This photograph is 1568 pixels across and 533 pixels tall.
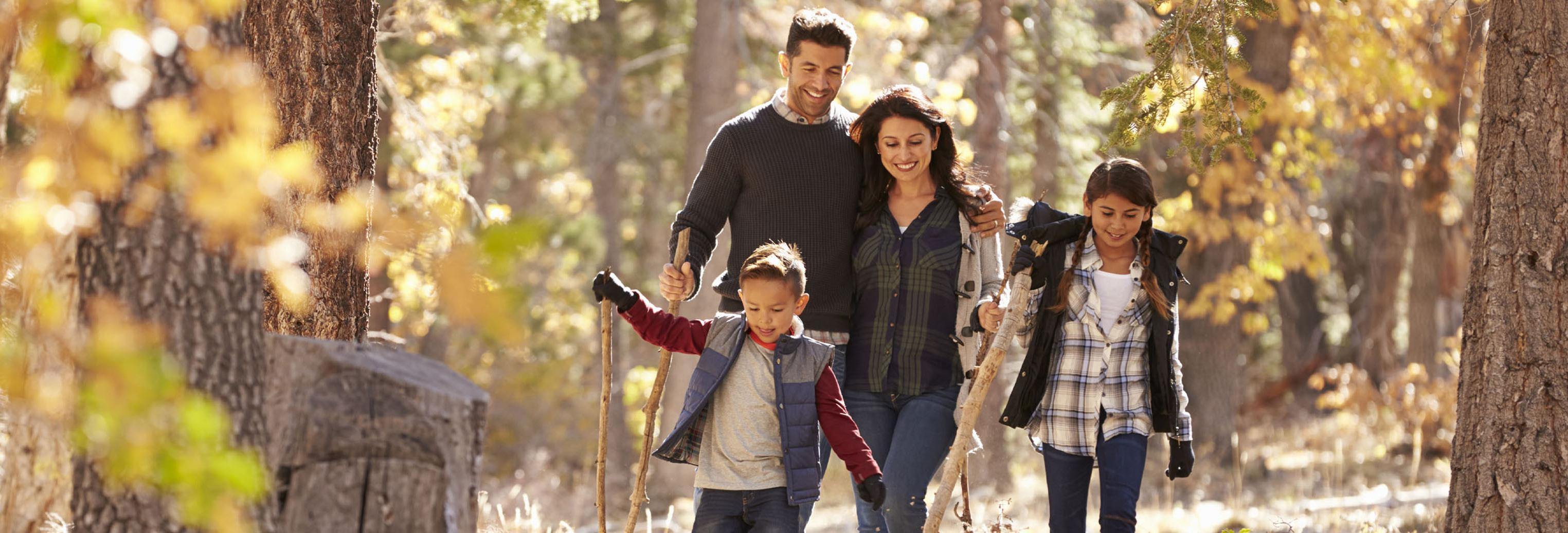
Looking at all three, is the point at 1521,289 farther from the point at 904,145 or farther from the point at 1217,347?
the point at 1217,347

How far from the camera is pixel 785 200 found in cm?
438

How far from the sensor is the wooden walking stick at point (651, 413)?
425 centimetres

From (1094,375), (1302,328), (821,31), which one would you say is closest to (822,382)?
(1094,375)

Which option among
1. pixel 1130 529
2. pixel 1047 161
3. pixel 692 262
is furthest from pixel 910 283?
pixel 1047 161

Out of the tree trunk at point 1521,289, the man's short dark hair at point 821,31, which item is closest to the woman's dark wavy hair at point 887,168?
the man's short dark hair at point 821,31

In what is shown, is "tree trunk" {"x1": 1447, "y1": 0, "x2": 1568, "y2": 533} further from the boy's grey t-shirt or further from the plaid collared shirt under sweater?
the boy's grey t-shirt

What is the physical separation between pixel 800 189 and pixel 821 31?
0.56 metres

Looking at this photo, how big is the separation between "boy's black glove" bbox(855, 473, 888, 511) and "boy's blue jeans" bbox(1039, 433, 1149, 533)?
79 centimetres

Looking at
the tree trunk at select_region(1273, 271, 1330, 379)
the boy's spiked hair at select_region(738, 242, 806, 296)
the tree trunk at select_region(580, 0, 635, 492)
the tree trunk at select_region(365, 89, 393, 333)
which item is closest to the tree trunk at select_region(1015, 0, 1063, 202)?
the tree trunk at select_region(580, 0, 635, 492)

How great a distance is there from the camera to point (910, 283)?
13.9 feet

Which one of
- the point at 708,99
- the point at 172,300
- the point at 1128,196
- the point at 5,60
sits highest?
the point at 708,99

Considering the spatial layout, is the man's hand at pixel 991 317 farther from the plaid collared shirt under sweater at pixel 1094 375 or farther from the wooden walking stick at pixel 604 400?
the wooden walking stick at pixel 604 400

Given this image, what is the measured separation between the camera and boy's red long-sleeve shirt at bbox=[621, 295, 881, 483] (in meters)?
3.82

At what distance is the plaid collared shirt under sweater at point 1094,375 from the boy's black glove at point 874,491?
875 millimetres
